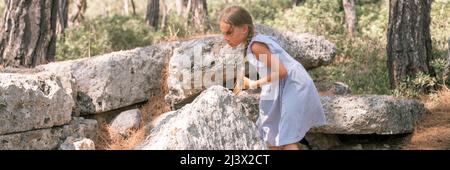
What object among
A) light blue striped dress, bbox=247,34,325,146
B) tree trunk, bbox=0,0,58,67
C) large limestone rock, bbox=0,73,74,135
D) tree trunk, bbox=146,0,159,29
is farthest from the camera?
tree trunk, bbox=146,0,159,29

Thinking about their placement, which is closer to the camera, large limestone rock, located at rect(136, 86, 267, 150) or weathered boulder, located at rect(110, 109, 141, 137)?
large limestone rock, located at rect(136, 86, 267, 150)

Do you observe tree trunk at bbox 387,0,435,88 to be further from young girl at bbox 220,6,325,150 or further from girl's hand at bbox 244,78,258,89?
girl's hand at bbox 244,78,258,89

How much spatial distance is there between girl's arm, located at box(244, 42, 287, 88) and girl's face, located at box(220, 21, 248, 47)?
0.48 ft

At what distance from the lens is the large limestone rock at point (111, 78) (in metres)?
6.65

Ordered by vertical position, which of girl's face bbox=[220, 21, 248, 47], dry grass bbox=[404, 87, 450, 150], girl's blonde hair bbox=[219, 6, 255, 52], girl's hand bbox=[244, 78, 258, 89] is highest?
girl's blonde hair bbox=[219, 6, 255, 52]

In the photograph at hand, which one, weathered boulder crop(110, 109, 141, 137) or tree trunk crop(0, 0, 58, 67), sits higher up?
tree trunk crop(0, 0, 58, 67)

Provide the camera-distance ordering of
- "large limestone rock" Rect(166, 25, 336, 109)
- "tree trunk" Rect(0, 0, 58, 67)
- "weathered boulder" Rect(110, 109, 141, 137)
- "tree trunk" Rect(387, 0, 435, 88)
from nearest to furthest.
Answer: "weathered boulder" Rect(110, 109, 141, 137) < "large limestone rock" Rect(166, 25, 336, 109) < "tree trunk" Rect(0, 0, 58, 67) < "tree trunk" Rect(387, 0, 435, 88)

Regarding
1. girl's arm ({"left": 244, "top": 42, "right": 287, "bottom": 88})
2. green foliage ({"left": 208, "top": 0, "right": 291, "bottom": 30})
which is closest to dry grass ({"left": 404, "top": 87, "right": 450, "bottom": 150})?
girl's arm ({"left": 244, "top": 42, "right": 287, "bottom": 88})

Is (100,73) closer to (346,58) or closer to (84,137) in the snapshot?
(84,137)

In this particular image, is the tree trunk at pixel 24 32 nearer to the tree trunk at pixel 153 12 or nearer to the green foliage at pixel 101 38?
the green foliage at pixel 101 38

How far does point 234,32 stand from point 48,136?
7.56 ft

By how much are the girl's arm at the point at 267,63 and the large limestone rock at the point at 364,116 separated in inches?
75.5

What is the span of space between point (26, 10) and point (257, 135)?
13.4 ft

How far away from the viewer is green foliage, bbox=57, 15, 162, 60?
46.3 ft
